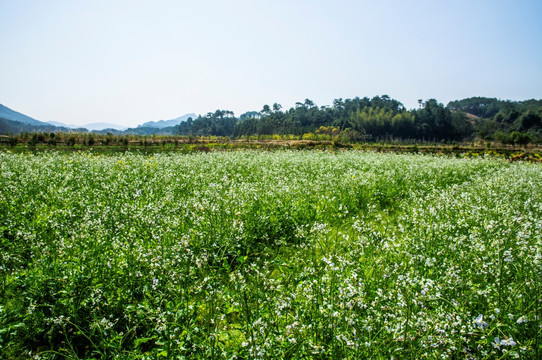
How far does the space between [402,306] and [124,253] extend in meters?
4.03

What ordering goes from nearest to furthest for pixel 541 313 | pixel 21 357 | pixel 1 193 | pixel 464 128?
1. pixel 541 313
2. pixel 21 357
3. pixel 1 193
4. pixel 464 128

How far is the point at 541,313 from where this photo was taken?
9.58ft

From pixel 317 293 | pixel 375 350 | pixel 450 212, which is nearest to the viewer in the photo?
pixel 375 350

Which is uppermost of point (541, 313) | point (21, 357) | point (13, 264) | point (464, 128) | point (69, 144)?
point (464, 128)

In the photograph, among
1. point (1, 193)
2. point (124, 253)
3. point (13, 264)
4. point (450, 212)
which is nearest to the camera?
point (124, 253)

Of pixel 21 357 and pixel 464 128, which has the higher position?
pixel 464 128

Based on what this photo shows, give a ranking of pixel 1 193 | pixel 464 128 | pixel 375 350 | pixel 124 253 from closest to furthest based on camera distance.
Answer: pixel 375 350, pixel 124 253, pixel 1 193, pixel 464 128

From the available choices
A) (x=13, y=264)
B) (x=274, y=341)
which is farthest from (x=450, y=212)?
(x=13, y=264)

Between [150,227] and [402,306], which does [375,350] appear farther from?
[150,227]

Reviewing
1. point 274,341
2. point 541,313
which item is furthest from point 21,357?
point 541,313

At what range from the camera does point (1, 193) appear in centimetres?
858

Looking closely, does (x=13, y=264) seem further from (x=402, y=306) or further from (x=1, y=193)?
(x=402, y=306)

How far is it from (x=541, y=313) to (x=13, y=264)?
7746mm

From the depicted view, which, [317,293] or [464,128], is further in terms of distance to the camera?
[464,128]
